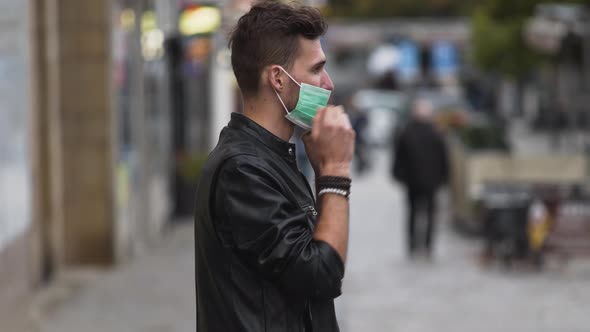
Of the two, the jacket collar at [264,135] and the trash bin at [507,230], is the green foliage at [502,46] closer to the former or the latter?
the trash bin at [507,230]

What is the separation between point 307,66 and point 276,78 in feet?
0.28

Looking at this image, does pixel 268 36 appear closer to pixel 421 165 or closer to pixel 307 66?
pixel 307 66

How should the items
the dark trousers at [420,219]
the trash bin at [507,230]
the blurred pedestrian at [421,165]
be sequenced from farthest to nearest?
1. the dark trousers at [420,219]
2. the blurred pedestrian at [421,165]
3. the trash bin at [507,230]

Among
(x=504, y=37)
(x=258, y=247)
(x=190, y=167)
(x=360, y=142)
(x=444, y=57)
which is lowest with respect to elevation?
(x=444, y=57)

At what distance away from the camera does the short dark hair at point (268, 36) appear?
9.34 feet

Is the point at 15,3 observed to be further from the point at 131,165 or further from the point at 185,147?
the point at 185,147

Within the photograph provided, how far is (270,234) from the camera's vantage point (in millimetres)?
2707

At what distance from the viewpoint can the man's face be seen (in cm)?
288

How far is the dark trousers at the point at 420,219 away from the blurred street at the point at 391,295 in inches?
9.3

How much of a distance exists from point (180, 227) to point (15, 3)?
825 centimetres

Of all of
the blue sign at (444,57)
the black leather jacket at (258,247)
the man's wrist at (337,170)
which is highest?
the man's wrist at (337,170)

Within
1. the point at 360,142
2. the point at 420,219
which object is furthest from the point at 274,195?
the point at 360,142

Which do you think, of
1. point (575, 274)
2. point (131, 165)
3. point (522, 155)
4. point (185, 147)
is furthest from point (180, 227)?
point (575, 274)

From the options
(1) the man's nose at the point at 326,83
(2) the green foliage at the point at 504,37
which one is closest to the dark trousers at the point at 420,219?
(1) the man's nose at the point at 326,83
